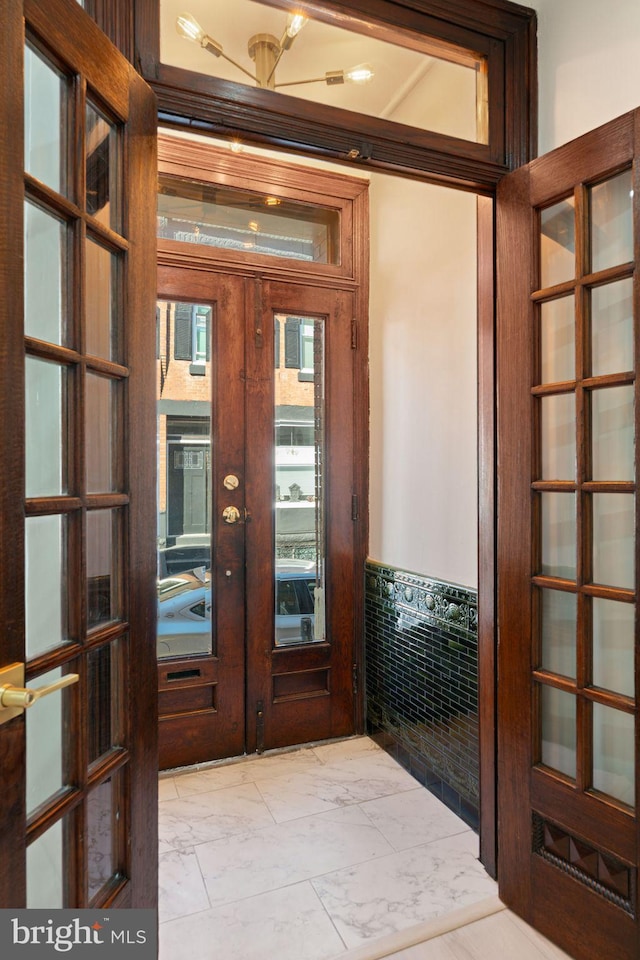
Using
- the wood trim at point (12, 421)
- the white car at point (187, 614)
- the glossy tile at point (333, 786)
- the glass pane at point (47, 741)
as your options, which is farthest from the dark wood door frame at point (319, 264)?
the glass pane at point (47, 741)

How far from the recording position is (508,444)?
65.3 inches

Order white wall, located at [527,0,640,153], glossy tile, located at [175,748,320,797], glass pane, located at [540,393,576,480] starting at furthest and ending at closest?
glossy tile, located at [175,748,320,797], glass pane, located at [540,393,576,480], white wall, located at [527,0,640,153]

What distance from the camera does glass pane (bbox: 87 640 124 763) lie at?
3.69 ft

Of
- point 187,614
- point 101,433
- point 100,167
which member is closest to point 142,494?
point 101,433

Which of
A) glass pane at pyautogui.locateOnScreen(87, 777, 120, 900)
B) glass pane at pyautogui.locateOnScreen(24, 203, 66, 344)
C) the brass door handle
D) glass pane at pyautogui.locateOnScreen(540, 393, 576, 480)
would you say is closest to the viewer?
the brass door handle

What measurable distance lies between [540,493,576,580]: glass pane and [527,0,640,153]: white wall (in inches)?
40.1

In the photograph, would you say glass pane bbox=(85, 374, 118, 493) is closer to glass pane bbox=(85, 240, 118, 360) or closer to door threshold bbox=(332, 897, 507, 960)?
glass pane bbox=(85, 240, 118, 360)

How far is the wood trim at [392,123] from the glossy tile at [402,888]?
7.07 ft

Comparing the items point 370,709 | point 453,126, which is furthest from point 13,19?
point 370,709

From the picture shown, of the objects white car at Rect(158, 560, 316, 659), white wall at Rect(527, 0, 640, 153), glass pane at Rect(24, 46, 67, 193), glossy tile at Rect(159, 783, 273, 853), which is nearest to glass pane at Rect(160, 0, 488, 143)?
white wall at Rect(527, 0, 640, 153)

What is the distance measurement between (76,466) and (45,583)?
23 centimetres

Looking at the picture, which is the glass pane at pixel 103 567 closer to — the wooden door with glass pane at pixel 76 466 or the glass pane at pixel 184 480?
the wooden door with glass pane at pixel 76 466

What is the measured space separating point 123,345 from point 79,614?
0.56m

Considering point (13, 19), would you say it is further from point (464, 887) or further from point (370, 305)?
point (464, 887)
